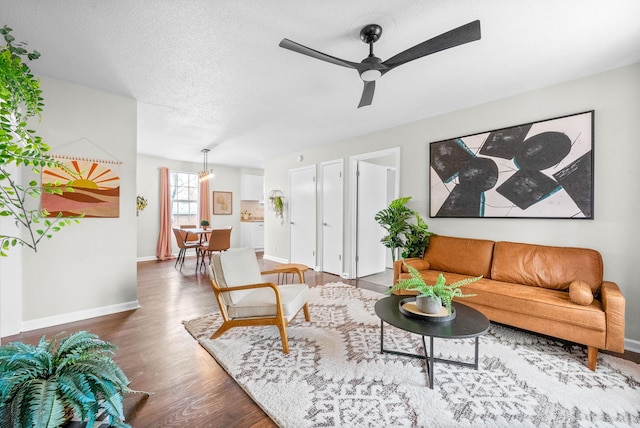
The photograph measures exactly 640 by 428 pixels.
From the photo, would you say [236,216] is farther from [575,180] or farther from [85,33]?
[575,180]

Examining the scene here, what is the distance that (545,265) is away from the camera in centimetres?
277

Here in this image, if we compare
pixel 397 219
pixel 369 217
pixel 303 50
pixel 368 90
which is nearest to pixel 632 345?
pixel 397 219

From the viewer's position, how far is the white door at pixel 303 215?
5.63m

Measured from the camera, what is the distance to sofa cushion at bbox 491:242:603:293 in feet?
8.40

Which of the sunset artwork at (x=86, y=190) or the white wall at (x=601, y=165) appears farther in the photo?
the sunset artwork at (x=86, y=190)

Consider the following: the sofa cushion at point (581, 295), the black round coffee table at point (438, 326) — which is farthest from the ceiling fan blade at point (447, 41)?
the sofa cushion at point (581, 295)

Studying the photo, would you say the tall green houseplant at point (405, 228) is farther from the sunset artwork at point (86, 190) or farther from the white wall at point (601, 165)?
the sunset artwork at point (86, 190)

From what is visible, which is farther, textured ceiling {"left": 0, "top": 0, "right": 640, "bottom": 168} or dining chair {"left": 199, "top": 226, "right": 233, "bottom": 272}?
dining chair {"left": 199, "top": 226, "right": 233, "bottom": 272}

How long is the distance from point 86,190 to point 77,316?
1.37 metres

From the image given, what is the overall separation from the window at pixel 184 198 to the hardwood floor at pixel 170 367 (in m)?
3.76

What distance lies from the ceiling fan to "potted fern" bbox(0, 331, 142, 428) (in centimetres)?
190

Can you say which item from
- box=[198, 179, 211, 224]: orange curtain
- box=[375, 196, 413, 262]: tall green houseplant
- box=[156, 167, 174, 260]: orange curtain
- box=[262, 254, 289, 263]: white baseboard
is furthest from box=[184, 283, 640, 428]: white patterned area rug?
box=[198, 179, 211, 224]: orange curtain

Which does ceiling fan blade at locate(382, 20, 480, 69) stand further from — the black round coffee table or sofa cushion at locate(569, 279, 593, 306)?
sofa cushion at locate(569, 279, 593, 306)

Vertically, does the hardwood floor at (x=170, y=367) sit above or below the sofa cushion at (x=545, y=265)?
below
